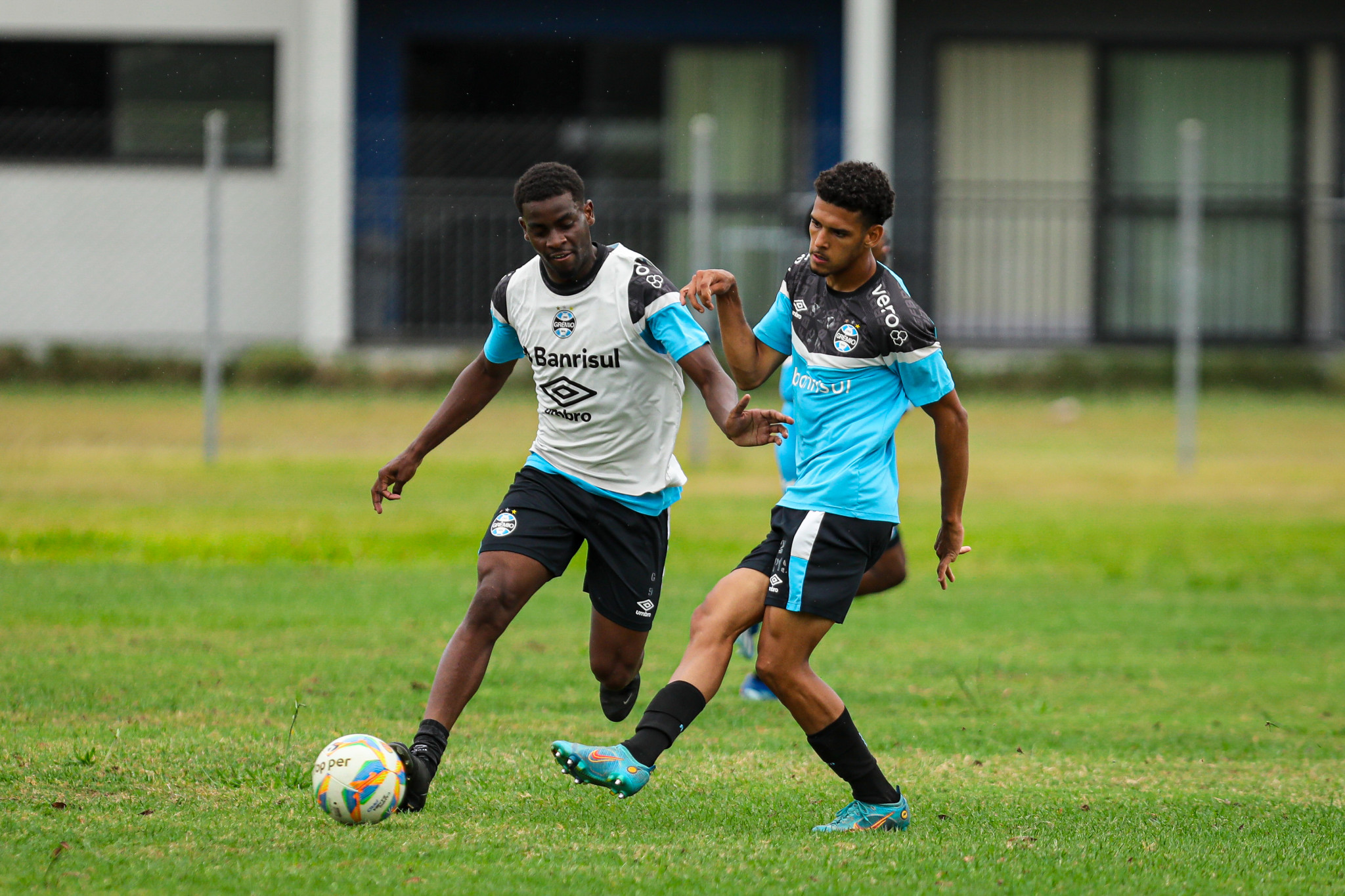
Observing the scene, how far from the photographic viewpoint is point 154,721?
605 cm

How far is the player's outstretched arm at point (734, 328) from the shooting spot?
15.9 feet

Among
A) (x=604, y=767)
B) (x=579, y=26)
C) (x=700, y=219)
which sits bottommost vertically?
(x=604, y=767)

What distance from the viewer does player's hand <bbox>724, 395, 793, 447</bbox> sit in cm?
469

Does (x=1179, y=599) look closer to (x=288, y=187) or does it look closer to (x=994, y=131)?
(x=994, y=131)

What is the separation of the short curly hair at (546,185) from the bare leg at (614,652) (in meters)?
1.50

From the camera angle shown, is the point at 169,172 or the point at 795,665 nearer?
the point at 795,665

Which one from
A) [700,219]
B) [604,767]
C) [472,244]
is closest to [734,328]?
[604,767]

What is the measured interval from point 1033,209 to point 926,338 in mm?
14712

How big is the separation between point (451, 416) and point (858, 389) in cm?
155

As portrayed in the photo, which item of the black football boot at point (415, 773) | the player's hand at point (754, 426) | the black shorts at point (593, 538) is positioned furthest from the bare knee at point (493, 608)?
the player's hand at point (754, 426)

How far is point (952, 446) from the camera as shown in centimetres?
480

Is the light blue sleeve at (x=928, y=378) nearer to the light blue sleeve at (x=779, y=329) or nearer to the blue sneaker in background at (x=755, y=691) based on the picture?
the light blue sleeve at (x=779, y=329)

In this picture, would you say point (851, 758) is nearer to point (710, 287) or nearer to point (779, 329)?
point (779, 329)

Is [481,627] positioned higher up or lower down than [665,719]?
higher up
